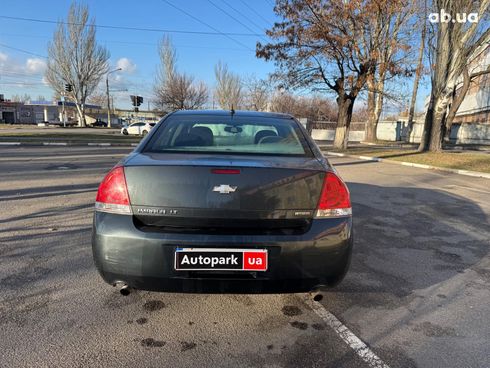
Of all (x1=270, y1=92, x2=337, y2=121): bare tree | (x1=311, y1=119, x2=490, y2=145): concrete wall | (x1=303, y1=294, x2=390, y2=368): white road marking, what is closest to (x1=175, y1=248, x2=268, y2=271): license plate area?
(x1=303, y1=294, x2=390, y2=368): white road marking

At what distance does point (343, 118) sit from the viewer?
818 inches

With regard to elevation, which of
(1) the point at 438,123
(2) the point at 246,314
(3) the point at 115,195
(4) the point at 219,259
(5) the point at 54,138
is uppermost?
(1) the point at 438,123

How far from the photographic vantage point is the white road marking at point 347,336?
226cm

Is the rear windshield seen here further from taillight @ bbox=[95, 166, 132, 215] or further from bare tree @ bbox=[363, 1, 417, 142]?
bare tree @ bbox=[363, 1, 417, 142]

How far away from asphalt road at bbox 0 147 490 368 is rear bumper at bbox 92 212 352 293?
371 mm

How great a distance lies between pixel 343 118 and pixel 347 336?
A: 765 inches

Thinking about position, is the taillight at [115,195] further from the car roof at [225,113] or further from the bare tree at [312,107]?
the bare tree at [312,107]

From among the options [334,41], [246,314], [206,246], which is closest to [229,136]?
[206,246]

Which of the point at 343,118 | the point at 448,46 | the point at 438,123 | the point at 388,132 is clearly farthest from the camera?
the point at 388,132

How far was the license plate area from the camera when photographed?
7.48 feet

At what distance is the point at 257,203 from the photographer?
236cm

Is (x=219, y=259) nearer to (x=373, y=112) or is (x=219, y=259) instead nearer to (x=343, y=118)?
(x=343, y=118)

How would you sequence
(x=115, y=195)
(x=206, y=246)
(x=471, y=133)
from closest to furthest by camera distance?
(x=206, y=246), (x=115, y=195), (x=471, y=133)

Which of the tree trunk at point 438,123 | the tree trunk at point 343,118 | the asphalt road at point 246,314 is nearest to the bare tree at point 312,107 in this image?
the tree trunk at point 343,118
